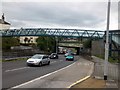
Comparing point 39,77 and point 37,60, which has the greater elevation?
point 37,60

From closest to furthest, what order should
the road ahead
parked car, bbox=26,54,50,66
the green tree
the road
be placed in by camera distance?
the road → the road ahead → parked car, bbox=26,54,50,66 → the green tree

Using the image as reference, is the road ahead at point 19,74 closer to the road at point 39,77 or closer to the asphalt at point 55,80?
the road at point 39,77

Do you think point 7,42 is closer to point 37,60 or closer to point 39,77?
point 37,60

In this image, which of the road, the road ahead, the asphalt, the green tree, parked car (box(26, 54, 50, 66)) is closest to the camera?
the asphalt

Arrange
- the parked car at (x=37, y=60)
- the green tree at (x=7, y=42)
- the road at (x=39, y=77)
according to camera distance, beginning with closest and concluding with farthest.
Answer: the road at (x=39, y=77)
the parked car at (x=37, y=60)
the green tree at (x=7, y=42)

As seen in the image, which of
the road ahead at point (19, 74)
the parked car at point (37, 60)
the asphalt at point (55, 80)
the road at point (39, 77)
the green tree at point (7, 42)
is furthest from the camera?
the green tree at point (7, 42)

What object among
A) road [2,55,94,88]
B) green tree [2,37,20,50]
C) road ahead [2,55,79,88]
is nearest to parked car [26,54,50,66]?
road ahead [2,55,79,88]

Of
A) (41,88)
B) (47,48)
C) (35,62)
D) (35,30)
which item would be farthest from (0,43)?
(41,88)

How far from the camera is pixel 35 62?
30.9m

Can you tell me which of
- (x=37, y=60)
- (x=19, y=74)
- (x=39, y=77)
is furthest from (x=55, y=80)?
(x=37, y=60)

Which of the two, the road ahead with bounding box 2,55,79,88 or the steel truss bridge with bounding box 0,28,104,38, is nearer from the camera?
the road ahead with bounding box 2,55,79,88

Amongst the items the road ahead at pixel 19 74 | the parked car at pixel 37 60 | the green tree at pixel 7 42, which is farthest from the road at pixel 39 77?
the green tree at pixel 7 42

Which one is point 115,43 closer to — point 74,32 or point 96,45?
point 96,45

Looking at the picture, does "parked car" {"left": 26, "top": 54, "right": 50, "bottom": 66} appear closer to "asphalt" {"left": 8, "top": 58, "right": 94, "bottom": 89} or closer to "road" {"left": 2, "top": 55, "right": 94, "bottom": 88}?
"road" {"left": 2, "top": 55, "right": 94, "bottom": 88}
